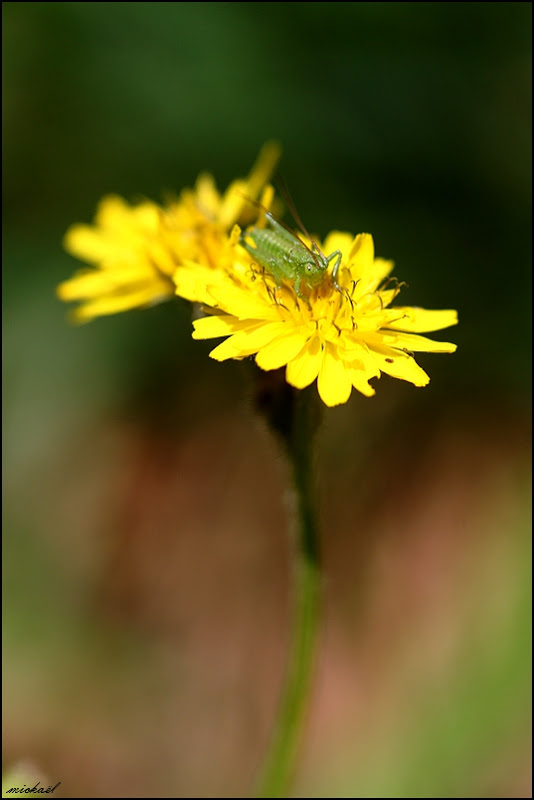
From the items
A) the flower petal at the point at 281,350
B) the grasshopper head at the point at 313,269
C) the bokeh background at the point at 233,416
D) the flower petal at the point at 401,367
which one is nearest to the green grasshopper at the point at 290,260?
the grasshopper head at the point at 313,269

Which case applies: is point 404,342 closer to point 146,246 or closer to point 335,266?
point 335,266

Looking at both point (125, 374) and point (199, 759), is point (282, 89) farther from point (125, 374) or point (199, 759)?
point (199, 759)

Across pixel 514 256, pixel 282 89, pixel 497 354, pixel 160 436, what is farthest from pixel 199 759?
pixel 282 89

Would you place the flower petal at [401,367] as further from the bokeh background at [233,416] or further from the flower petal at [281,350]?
the bokeh background at [233,416]

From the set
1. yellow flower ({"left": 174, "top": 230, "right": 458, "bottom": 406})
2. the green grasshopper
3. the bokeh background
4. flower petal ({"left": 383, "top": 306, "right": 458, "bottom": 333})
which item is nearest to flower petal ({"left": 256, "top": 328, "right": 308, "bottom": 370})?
yellow flower ({"left": 174, "top": 230, "right": 458, "bottom": 406})

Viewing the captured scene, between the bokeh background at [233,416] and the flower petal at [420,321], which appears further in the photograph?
the bokeh background at [233,416]

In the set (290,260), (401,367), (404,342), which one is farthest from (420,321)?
(290,260)

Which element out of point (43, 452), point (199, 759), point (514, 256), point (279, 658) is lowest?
point (199, 759)
